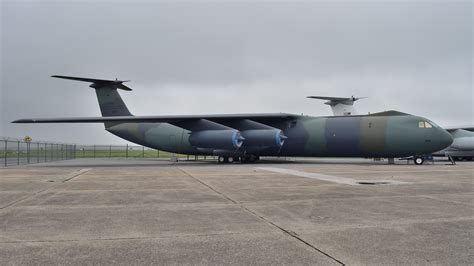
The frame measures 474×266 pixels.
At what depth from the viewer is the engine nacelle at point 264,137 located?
25202 mm

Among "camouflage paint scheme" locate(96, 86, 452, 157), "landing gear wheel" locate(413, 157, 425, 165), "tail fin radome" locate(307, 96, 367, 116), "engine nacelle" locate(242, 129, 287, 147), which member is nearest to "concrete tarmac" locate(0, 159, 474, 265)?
"camouflage paint scheme" locate(96, 86, 452, 157)

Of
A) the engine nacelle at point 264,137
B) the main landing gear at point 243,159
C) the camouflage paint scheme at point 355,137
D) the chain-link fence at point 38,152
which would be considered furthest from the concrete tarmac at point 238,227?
the chain-link fence at point 38,152

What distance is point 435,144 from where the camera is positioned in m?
22.7

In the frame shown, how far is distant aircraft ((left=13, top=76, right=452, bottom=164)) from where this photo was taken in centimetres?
2317

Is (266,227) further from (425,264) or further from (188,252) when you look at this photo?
(425,264)

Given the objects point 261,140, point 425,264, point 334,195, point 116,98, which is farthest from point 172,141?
point 425,264

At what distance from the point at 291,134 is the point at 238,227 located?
21420 mm

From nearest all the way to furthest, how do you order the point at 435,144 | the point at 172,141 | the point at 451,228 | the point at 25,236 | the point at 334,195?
the point at 25,236 → the point at 451,228 → the point at 334,195 → the point at 435,144 → the point at 172,141

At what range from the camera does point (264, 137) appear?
2562 centimetres

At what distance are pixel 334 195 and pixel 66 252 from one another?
6162 millimetres

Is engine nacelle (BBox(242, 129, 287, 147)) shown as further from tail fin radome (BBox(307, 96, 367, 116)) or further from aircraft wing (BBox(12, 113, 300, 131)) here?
tail fin radome (BBox(307, 96, 367, 116))

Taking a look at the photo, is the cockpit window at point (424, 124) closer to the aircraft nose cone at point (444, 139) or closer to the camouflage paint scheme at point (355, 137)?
the camouflage paint scheme at point (355, 137)

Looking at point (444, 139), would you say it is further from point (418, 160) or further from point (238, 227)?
point (238, 227)

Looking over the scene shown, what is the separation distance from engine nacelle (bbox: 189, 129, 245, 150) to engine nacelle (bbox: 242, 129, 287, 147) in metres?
0.59
